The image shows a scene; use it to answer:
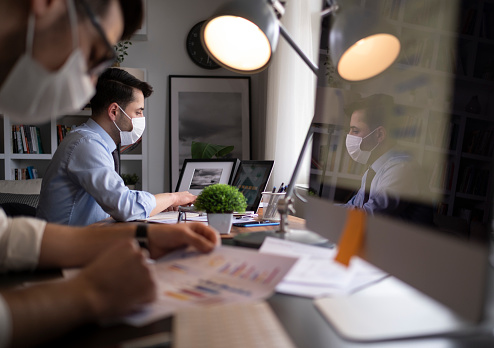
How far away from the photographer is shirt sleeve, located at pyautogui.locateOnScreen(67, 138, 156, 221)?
177cm

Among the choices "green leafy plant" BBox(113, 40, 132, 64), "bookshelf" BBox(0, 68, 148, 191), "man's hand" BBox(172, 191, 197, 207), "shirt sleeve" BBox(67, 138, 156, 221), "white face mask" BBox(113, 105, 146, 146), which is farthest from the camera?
"green leafy plant" BBox(113, 40, 132, 64)

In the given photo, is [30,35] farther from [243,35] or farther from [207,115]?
[207,115]

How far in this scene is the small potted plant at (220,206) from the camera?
1.31 m

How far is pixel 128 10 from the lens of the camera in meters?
0.86

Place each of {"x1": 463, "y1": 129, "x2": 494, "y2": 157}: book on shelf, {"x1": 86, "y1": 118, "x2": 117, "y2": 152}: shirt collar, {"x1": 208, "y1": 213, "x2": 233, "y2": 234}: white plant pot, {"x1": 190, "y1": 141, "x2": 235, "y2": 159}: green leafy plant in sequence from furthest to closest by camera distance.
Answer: {"x1": 190, "y1": 141, "x2": 235, "y2": 159}: green leafy plant, {"x1": 86, "y1": 118, "x2": 117, "y2": 152}: shirt collar, {"x1": 208, "y1": 213, "x2": 233, "y2": 234}: white plant pot, {"x1": 463, "y1": 129, "x2": 494, "y2": 157}: book on shelf

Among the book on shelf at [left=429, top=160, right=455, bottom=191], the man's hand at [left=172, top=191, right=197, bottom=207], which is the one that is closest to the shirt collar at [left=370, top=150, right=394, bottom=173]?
the book on shelf at [left=429, top=160, right=455, bottom=191]

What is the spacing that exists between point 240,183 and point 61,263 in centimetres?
130

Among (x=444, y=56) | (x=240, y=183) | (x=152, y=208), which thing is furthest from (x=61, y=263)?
(x=240, y=183)

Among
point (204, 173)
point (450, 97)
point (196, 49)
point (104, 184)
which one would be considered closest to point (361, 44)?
point (450, 97)

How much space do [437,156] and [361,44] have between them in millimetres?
424

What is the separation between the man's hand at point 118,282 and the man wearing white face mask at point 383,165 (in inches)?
13.7

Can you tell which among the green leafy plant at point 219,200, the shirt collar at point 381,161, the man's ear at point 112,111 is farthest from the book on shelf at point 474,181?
the man's ear at point 112,111

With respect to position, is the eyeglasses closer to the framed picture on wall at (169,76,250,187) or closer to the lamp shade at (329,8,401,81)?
the lamp shade at (329,8,401,81)

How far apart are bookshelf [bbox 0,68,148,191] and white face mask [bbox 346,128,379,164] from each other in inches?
131
